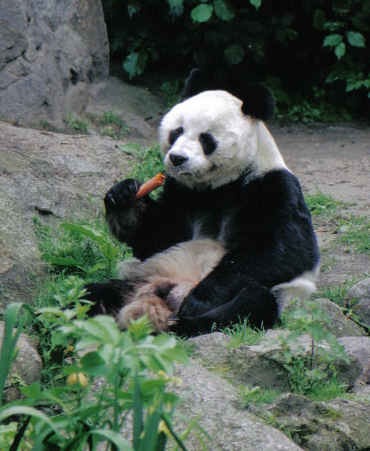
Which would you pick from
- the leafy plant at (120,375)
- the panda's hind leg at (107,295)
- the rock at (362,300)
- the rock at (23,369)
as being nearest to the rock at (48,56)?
the panda's hind leg at (107,295)

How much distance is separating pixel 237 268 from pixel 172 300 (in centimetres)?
37

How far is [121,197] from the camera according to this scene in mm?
4379

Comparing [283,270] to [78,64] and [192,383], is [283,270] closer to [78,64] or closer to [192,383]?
[192,383]

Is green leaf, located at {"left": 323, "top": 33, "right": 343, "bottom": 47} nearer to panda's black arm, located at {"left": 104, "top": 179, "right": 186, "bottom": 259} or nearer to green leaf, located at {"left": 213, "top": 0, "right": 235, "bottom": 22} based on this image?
green leaf, located at {"left": 213, "top": 0, "right": 235, "bottom": 22}

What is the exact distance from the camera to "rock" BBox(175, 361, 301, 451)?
2.73 m

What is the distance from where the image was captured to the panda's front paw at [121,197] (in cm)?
438

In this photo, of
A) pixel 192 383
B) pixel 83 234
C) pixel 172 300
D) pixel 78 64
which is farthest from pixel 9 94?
pixel 192 383

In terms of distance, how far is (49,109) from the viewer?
21.5ft

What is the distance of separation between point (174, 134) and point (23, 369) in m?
1.59

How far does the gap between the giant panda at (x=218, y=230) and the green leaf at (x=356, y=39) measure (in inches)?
181

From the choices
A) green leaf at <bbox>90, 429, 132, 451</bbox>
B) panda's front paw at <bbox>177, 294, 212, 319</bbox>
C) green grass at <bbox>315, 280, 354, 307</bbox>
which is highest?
green leaf at <bbox>90, 429, 132, 451</bbox>

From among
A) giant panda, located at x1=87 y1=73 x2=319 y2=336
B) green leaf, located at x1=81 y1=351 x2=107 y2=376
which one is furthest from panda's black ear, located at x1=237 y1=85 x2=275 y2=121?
green leaf, located at x1=81 y1=351 x2=107 y2=376

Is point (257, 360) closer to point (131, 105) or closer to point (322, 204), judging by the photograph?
point (322, 204)

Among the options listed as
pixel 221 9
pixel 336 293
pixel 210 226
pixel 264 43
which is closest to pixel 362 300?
pixel 336 293
